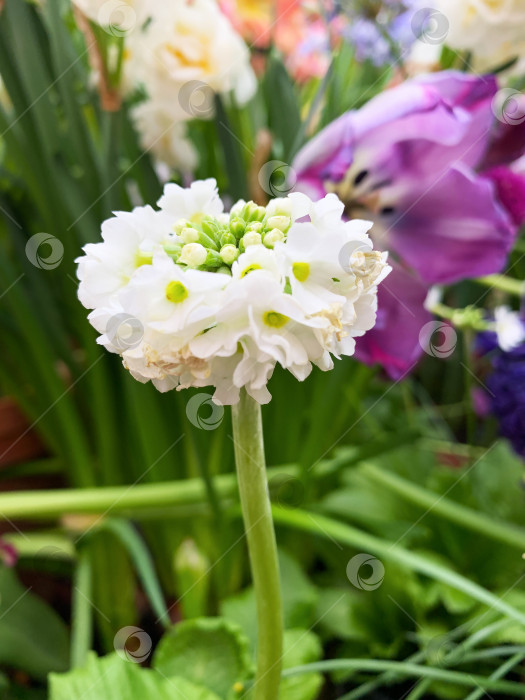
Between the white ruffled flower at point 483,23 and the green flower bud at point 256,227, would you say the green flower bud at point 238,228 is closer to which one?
the green flower bud at point 256,227

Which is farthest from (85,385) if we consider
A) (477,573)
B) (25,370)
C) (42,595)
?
(477,573)

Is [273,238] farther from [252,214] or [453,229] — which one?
[453,229]

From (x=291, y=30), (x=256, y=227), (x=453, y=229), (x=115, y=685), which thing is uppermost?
(x=291, y=30)

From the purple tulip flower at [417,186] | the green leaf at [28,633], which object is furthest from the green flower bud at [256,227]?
the green leaf at [28,633]

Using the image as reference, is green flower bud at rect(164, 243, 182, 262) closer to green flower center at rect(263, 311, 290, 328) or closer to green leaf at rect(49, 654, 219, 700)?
green flower center at rect(263, 311, 290, 328)

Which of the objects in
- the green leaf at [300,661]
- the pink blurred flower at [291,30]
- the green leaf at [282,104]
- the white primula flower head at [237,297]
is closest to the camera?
the white primula flower head at [237,297]

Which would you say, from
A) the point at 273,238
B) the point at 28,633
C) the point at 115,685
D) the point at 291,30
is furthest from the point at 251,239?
the point at 291,30
